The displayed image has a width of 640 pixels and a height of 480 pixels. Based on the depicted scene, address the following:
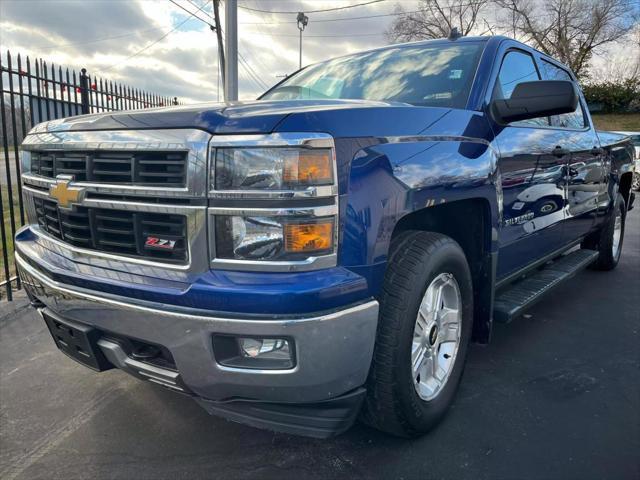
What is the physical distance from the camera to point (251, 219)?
1.68m

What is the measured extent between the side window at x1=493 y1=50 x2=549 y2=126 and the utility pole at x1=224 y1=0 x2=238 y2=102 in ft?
21.1

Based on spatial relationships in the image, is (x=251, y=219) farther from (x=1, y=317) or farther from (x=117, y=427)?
(x=1, y=317)

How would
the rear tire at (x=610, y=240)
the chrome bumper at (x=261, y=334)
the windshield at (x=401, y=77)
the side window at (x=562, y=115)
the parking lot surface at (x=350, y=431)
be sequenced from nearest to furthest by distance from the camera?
the chrome bumper at (x=261, y=334), the parking lot surface at (x=350, y=431), the windshield at (x=401, y=77), the side window at (x=562, y=115), the rear tire at (x=610, y=240)

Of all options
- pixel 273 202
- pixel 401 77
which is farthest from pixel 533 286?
pixel 273 202

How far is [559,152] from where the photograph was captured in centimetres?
340

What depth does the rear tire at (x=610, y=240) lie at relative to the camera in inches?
207

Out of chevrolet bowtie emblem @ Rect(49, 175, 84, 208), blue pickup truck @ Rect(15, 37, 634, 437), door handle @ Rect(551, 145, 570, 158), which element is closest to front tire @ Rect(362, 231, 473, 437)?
blue pickup truck @ Rect(15, 37, 634, 437)

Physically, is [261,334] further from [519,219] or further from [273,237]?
[519,219]

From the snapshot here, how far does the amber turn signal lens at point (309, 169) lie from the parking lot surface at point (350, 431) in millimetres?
1285

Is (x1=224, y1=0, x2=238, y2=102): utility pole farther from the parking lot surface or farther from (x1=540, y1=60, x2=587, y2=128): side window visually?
the parking lot surface

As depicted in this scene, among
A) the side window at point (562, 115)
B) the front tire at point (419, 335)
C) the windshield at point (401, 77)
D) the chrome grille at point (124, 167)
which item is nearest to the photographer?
the chrome grille at point (124, 167)

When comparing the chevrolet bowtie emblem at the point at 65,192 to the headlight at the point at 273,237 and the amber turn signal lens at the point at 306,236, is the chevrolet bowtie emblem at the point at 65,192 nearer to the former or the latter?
the headlight at the point at 273,237

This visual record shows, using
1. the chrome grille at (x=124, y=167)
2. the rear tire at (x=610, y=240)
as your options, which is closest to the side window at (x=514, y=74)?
the chrome grille at (x=124, y=167)

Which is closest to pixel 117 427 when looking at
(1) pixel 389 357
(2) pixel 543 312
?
(1) pixel 389 357
